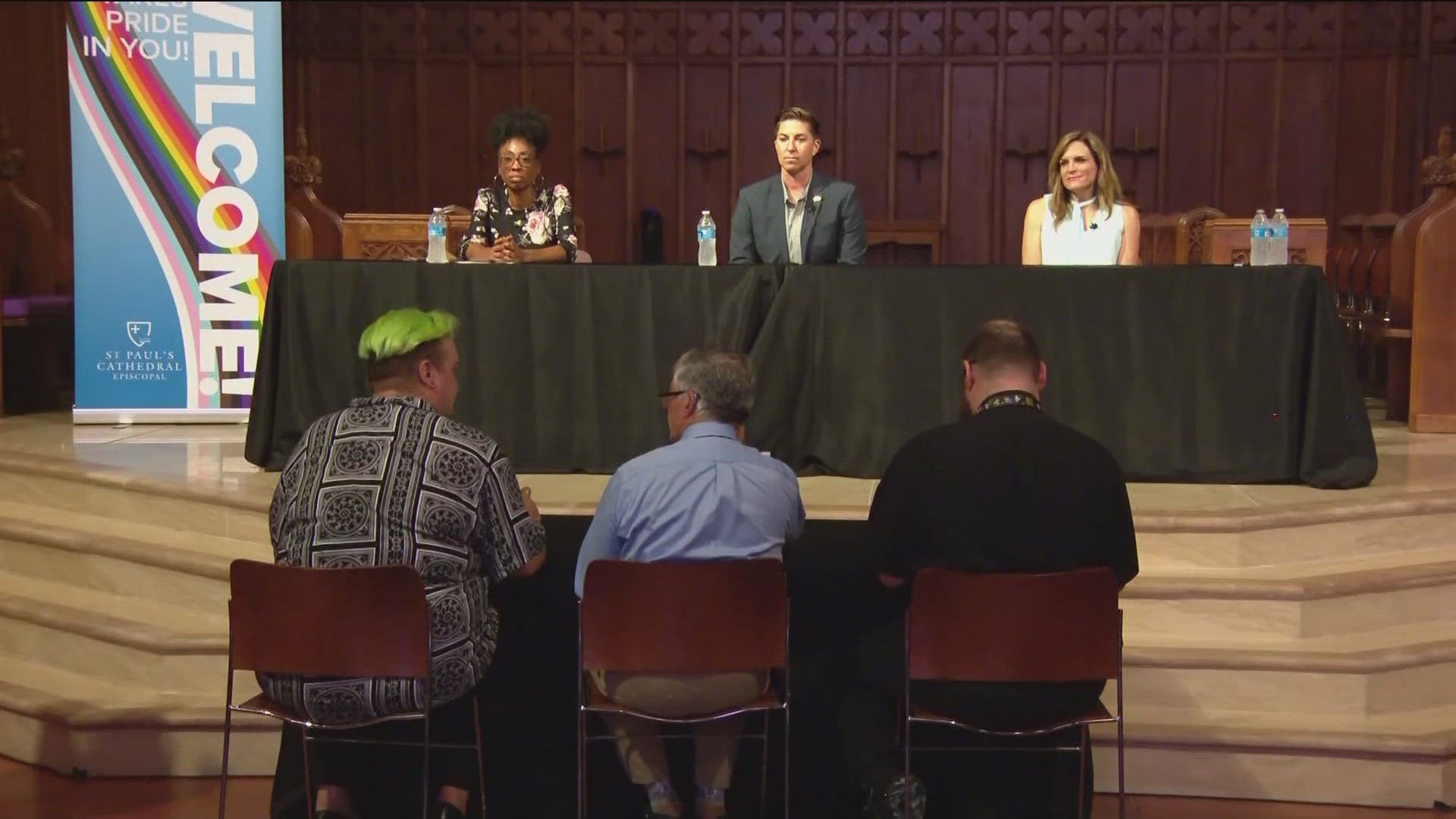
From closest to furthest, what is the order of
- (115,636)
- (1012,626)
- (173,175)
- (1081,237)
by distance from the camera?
1. (1012,626)
2. (115,636)
3. (1081,237)
4. (173,175)

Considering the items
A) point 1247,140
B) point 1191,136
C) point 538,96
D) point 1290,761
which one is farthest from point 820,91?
point 1290,761

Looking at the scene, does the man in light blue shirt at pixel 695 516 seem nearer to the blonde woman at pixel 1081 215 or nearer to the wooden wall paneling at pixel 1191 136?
the blonde woman at pixel 1081 215

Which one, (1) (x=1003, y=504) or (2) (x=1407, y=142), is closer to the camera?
(1) (x=1003, y=504)

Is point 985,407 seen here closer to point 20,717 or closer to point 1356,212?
point 20,717

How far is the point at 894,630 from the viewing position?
126 inches

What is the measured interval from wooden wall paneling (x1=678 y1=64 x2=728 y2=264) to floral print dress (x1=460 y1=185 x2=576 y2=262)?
174 inches

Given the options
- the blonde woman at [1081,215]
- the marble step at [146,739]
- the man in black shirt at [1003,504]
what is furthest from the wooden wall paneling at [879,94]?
the man in black shirt at [1003,504]

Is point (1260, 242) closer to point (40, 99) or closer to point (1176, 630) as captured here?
point (1176, 630)

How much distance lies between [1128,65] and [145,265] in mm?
6264

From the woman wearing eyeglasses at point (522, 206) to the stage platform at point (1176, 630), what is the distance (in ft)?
3.13

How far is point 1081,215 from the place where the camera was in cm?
530

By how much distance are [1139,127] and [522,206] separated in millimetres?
5491

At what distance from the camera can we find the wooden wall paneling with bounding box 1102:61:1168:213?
31.4 feet

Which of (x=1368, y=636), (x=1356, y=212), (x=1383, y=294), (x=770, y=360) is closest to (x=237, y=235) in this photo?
(x=770, y=360)
